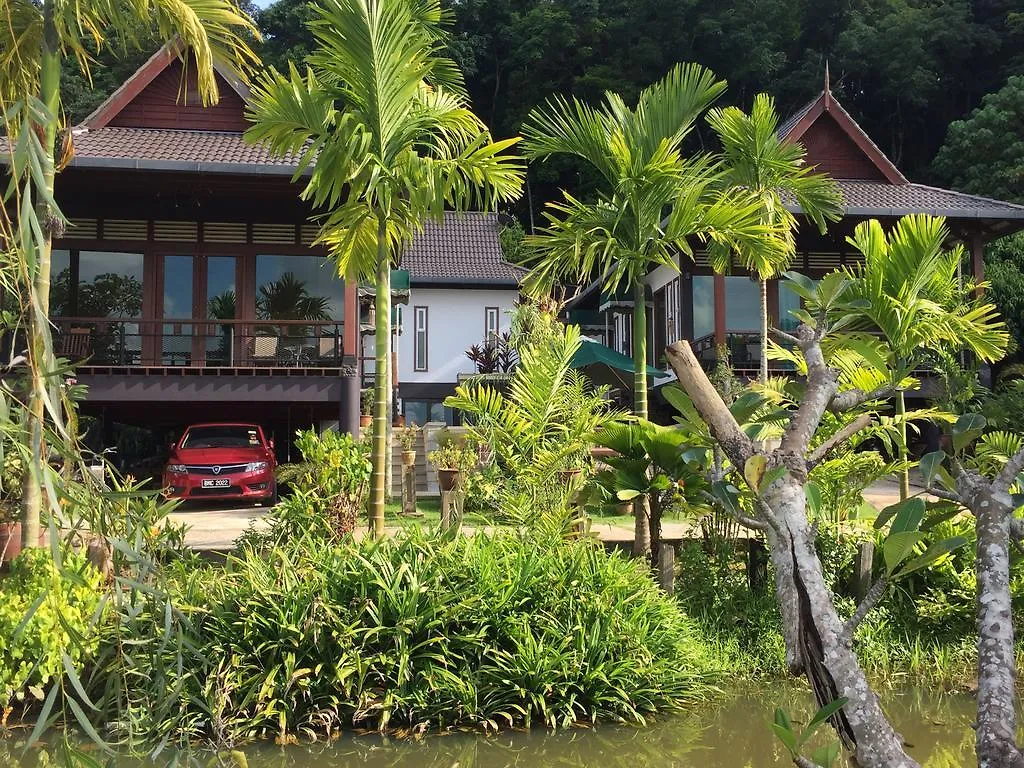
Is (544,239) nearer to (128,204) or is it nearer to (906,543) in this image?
(906,543)

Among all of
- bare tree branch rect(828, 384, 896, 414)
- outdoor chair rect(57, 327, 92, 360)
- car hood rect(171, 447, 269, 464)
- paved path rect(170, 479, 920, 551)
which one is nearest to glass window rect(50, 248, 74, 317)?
outdoor chair rect(57, 327, 92, 360)

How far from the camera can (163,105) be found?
15.6 m

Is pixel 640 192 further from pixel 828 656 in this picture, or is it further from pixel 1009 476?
pixel 828 656

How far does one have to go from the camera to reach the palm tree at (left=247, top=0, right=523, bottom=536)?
667 cm

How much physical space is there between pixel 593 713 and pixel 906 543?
349 cm

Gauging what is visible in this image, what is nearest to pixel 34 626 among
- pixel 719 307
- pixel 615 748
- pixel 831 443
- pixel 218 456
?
pixel 615 748

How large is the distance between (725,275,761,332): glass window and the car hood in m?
10.9

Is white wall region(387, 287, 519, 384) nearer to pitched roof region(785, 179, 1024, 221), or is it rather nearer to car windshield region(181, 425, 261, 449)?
pitched roof region(785, 179, 1024, 221)

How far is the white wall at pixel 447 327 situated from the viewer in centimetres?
2723

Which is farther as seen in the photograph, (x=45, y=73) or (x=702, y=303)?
(x=702, y=303)

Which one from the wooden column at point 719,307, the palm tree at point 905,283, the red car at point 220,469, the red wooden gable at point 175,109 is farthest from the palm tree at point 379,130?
the wooden column at point 719,307

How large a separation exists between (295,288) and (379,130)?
371 inches

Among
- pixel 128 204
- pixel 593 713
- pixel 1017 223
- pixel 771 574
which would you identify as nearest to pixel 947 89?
pixel 1017 223

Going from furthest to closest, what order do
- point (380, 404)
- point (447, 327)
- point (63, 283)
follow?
point (447, 327)
point (63, 283)
point (380, 404)
